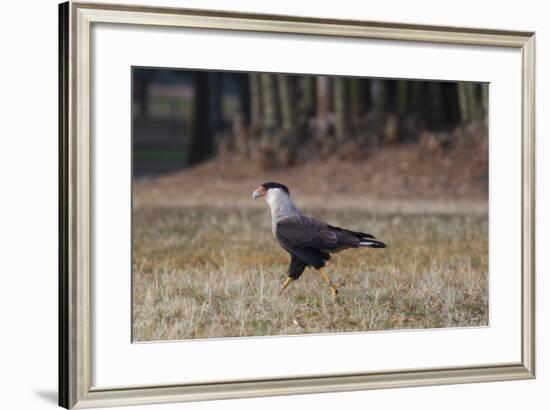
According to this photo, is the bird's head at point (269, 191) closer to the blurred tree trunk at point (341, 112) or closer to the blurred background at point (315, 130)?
the blurred background at point (315, 130)

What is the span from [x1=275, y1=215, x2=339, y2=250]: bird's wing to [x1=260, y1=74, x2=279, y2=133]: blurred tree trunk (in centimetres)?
583

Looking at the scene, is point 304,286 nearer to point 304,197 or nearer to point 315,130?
point 304,197

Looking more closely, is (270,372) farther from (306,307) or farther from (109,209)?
(109,209)

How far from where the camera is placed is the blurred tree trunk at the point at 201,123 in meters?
11.4

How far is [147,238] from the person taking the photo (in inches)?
311

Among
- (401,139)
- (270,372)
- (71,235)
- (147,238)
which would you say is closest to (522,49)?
(270,372)

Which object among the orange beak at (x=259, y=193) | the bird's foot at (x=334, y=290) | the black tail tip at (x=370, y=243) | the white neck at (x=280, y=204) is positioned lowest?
the bird's foot at (x=334, y=290)

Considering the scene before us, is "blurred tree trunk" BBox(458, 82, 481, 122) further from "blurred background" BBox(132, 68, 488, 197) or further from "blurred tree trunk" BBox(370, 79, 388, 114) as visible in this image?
"blurred tree trunk" BBox(370, 79, 388, 114)

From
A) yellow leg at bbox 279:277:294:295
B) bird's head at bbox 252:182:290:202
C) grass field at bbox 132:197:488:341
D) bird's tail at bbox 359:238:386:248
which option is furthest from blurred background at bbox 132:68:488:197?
yellow leg at bbox 279:277:294:295

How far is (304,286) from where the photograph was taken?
559 cm

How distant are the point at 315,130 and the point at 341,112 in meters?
0.39

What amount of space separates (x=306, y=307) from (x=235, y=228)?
10.5 feet

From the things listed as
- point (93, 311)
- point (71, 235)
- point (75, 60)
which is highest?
point (75, 60)

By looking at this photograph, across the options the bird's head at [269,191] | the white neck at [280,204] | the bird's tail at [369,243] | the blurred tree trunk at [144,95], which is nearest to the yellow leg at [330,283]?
the bird's tail at [369,243]
